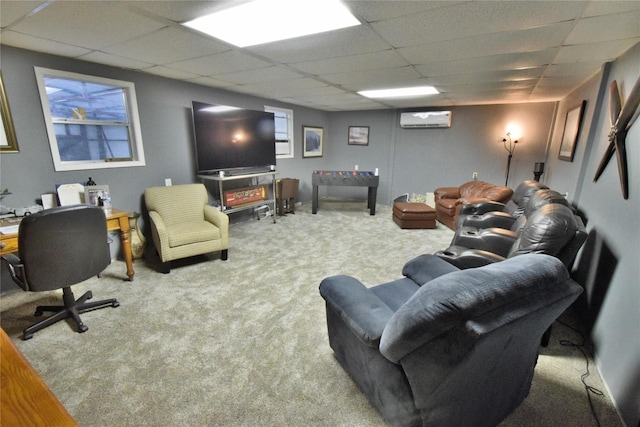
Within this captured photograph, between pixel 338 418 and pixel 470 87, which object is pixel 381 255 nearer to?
pixel 338 418

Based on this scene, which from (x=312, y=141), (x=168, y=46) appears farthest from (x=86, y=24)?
(x=312, y=141)

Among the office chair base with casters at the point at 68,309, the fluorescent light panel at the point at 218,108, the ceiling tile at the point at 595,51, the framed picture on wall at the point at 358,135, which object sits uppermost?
the ceiling tile at the point at 595,51

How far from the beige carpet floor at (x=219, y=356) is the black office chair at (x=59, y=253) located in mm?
354

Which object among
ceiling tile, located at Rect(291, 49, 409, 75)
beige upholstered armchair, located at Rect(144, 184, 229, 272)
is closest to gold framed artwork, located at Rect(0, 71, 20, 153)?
beige upholstered armchair, located at Rect(144, 184, 229, 272)

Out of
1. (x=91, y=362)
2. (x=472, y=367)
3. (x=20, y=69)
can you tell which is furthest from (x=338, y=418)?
(x=20, y=69)

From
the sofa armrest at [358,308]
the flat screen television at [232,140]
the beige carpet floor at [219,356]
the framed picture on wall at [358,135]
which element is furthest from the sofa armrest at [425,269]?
the framed picture on wall at [358,135]

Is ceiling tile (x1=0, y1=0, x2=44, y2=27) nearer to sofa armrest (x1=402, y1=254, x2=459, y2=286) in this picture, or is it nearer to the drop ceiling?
the drop ceiling

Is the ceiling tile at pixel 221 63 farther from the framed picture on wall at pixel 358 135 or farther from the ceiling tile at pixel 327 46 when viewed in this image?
the framed picture on wall at pixel 358 135

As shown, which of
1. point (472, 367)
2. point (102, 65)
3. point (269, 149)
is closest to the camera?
point (472, 367)

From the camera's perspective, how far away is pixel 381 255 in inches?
141

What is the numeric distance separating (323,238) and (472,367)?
321cm

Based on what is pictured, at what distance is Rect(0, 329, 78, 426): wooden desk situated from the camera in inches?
25.2

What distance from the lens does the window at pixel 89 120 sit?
277 cm

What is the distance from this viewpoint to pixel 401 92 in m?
4.28
